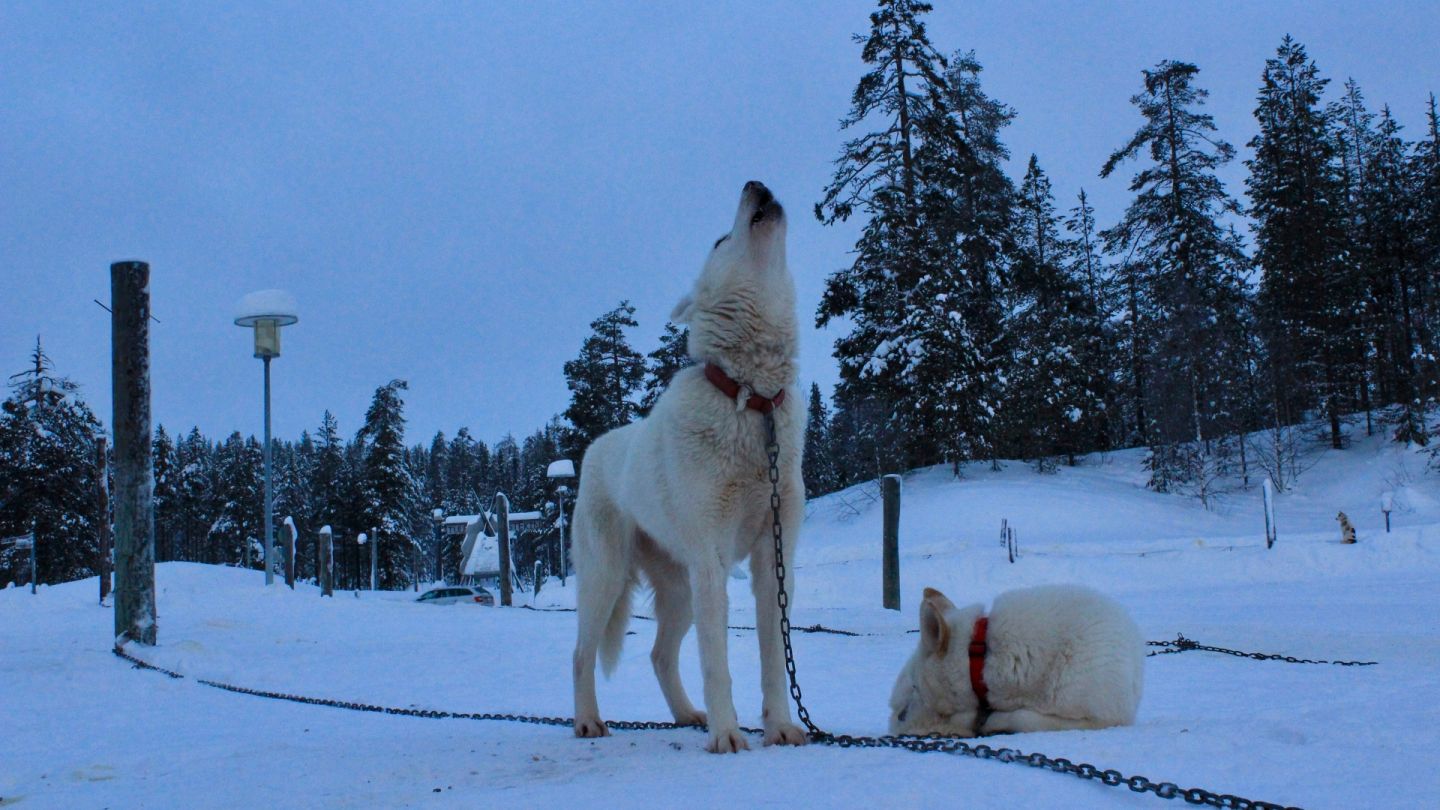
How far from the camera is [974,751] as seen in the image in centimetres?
301

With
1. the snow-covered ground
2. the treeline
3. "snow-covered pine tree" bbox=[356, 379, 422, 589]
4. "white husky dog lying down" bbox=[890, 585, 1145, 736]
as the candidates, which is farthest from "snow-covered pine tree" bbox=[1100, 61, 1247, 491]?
"snow-covered pine tree" bbox=[356, 379, 422, 589]

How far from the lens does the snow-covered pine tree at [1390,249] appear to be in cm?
4025

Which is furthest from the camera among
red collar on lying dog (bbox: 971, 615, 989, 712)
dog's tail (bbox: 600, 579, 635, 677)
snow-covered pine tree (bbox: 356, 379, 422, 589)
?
snow-covered pine tree (bbox: 356, 379, 422, 589)

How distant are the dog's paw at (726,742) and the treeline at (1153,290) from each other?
29873 millimetres

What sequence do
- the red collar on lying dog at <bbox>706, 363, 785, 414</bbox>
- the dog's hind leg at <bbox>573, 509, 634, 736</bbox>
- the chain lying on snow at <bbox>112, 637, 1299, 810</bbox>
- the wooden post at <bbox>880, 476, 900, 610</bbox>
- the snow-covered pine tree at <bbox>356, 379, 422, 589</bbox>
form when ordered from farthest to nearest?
1. the snow-covered pine tree at <bbox>356, 379, 422, 589</bbox>
2. the wooden post at <bbox>880, 476, 900, 610</bbox>
3. the dog's hind leg at <bbox>573, 509, 634, 736</bbox>
4. the red collar on lying dog at <bbox>706, 363, 785, 414</bbox>
5. the chain lying on snow at <bbox>112, 637, 1299, 810</bbox>

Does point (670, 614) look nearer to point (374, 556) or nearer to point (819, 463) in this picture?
point (374, 556)

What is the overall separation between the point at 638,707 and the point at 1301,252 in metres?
44.8

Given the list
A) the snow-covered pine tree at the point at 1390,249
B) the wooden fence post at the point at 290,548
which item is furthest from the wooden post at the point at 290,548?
the snow-covered pine tree at the point at 1390,249

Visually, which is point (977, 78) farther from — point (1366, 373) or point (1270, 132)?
point (1366, 373)

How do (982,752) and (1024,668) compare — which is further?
(1024,668)

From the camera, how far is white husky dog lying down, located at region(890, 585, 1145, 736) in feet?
12.9

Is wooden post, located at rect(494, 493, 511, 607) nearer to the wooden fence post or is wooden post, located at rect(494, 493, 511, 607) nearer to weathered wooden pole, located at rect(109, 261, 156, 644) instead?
the wooden fence post

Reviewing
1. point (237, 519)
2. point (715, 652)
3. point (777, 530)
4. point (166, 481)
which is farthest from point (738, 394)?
point (237, 519)

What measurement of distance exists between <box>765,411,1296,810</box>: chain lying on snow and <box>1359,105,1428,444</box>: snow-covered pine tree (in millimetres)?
42663
